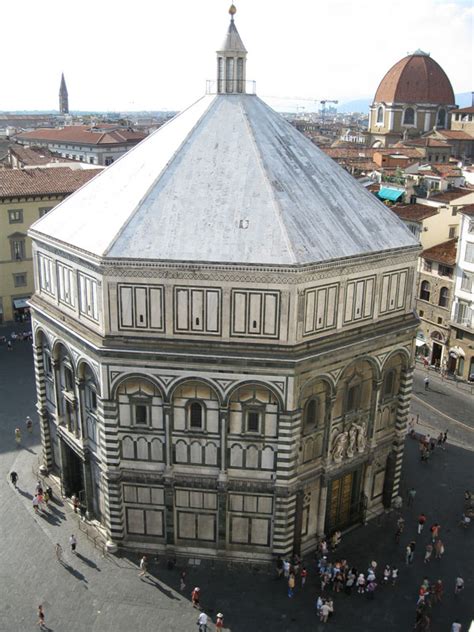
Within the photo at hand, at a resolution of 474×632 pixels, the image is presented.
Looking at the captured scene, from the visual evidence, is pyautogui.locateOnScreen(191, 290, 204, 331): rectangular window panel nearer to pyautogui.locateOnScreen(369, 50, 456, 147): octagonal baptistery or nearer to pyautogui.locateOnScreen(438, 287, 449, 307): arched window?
pyautogui.locateOnScreen(438, 287, 449, 307): arched window

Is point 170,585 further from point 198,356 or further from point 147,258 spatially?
point 147,258

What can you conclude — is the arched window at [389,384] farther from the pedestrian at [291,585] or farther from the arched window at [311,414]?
the pedestrian at [291,585]

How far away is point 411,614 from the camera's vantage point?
2828 cm

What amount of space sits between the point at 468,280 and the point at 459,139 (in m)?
73.2

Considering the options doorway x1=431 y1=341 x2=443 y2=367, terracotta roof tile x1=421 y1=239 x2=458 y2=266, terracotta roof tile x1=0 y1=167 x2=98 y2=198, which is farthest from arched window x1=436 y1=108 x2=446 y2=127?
doorway x1=431 y1=341 x2=443 y2=367

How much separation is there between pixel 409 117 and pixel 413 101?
3.04 metres

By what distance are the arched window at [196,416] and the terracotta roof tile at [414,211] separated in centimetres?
3168

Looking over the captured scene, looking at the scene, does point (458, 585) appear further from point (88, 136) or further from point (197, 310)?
point (88, 136)

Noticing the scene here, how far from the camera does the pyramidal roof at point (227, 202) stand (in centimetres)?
2756

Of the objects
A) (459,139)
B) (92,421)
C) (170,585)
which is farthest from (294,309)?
(459,139)

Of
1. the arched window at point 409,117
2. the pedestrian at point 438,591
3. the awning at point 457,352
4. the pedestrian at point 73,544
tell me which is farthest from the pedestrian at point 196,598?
the arched window at point 409,117

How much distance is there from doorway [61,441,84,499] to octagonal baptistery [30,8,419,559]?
287 mm

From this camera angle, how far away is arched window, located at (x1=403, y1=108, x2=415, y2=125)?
124750 mm

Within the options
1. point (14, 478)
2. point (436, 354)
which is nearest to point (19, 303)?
point (14, 478)
